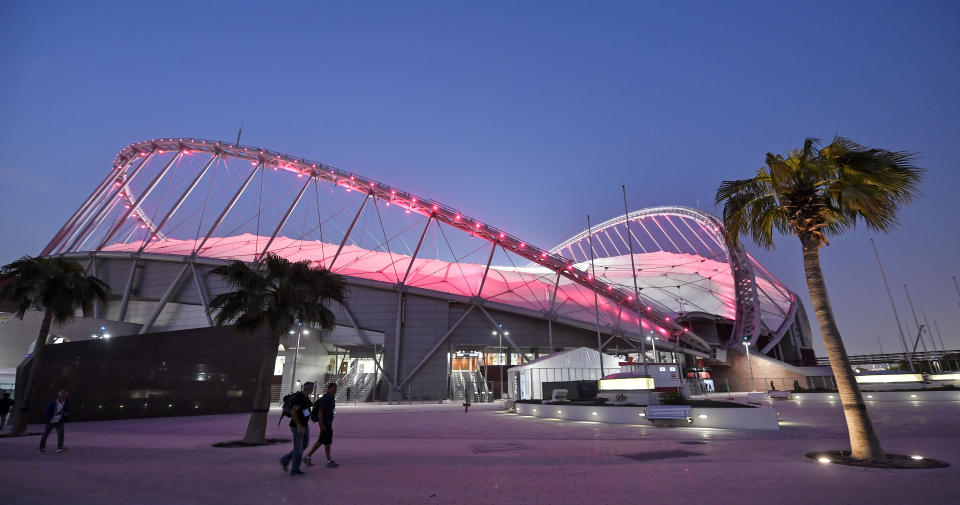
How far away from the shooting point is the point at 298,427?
928 cm

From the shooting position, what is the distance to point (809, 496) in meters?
6.76

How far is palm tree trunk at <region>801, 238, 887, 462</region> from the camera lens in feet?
31.3

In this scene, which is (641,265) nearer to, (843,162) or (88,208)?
(843,162)

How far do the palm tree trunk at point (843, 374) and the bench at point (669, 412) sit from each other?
7649 mm

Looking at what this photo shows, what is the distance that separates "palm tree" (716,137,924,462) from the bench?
7.00 m

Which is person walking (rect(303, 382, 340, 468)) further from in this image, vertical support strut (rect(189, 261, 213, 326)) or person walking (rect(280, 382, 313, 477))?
vertical support strut (rect(189, 261, 213, 326))

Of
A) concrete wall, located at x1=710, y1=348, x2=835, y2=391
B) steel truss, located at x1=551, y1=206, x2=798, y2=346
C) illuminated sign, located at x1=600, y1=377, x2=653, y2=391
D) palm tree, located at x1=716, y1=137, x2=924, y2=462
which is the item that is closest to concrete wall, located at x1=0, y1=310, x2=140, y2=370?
illuminated sign, located at x1=600, y1=377, x2=653, y2=391

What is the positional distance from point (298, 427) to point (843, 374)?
12.2m

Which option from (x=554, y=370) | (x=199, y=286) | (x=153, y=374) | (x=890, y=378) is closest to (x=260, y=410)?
(x=153, y=374)

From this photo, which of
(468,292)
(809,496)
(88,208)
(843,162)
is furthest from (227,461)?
(88,208)

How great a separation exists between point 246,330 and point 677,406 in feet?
55.4

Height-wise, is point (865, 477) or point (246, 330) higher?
point (246, 330)

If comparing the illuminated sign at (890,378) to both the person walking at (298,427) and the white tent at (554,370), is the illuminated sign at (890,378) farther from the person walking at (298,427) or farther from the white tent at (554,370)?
the person walking at (298,427)

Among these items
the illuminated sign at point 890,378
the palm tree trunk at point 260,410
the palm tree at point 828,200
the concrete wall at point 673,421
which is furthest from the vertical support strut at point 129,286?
the illuminated sign at point 890,378
